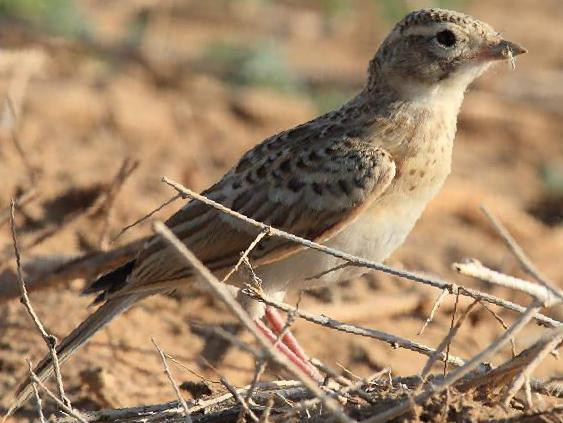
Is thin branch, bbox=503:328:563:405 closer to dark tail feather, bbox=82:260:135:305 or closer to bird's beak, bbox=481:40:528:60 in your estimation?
bird's beak, bbox=481:40:528:60

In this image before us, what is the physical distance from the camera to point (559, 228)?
8453 millimetres

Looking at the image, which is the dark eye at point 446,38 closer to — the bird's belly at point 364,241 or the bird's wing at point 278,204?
the bird's wing at point 278,204

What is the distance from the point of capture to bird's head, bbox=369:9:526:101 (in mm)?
5270

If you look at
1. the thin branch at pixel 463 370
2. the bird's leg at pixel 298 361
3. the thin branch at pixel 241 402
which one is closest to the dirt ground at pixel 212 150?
the bird's leg at pixel 298 361

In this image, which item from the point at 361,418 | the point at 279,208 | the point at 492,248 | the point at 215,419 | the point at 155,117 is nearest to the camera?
the point at 361,418

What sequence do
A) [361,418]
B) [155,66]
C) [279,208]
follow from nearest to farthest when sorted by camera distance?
[361,418]
[279,208]
[155,66]

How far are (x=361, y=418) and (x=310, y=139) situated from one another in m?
1.77

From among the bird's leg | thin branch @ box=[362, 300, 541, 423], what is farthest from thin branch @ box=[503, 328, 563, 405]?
the bird's leg

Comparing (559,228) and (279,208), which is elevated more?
(279,208)

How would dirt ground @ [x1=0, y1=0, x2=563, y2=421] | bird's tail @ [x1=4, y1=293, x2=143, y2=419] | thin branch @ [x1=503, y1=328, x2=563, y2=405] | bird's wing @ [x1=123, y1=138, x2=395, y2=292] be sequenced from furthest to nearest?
dirt ground @ [x1=0, y1=0, x2=563, y2=421] → bird's wing @ [x1=123, y1=138, x2=395, y2=292] → bird's tail @ [x1=4, y1=293, x2=143, y2=419] → thin branch @ [x1=503, y1=328, x2=563, y2=405]

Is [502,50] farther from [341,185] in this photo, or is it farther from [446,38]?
[341,185]

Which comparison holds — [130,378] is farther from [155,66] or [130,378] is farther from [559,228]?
[155,66]

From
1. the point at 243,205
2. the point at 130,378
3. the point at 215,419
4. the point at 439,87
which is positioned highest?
the point at 439,87

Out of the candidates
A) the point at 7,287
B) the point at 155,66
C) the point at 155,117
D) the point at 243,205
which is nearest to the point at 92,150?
the point at 155,117
